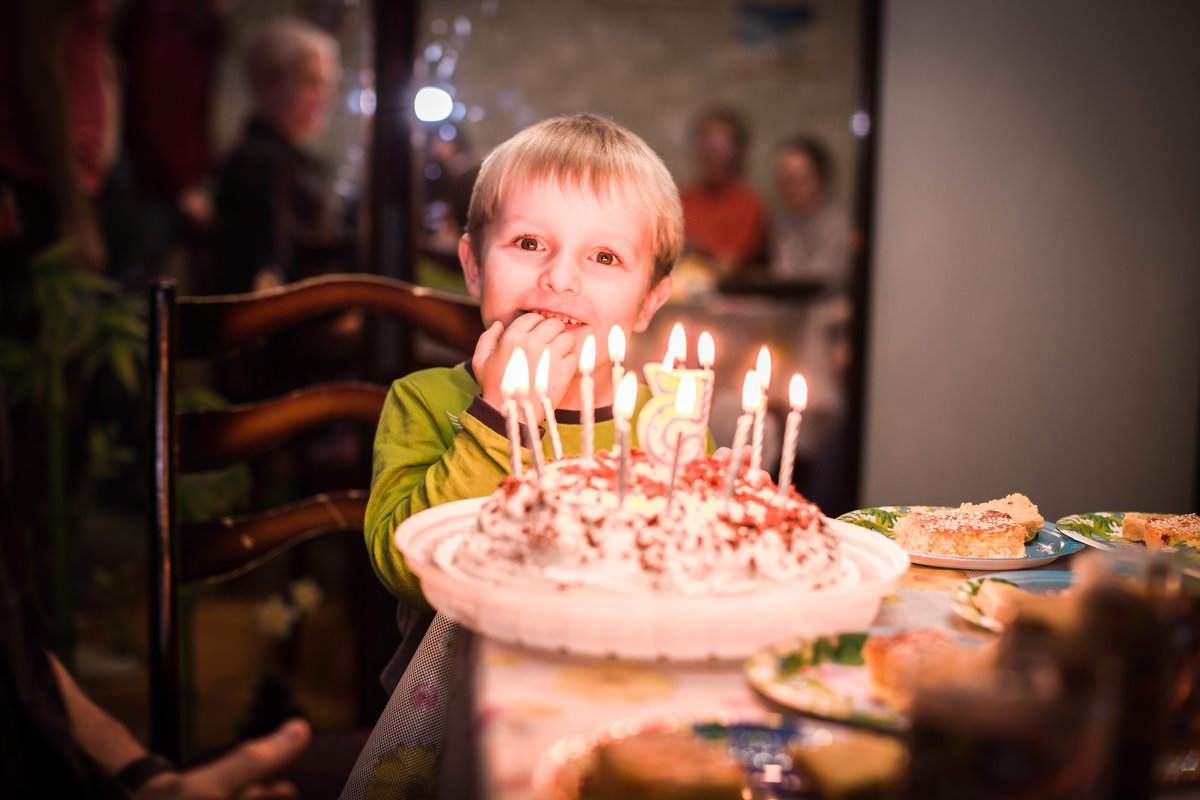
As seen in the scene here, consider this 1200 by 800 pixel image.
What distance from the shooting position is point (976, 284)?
308 cm

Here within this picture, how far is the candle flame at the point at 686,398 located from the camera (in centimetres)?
94

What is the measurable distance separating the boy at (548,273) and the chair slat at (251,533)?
0.55 ft

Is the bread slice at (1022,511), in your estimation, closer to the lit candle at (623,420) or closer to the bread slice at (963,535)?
the bread slice at (963,535)

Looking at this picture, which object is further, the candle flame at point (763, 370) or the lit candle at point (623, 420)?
the candle flame at point (763, 370)

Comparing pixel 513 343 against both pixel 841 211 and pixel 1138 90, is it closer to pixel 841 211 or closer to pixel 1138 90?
pixel 841 211

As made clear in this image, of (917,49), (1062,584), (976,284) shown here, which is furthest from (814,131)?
(1062,584)

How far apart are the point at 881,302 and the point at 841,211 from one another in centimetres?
34

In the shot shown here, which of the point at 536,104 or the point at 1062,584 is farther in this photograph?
the point at 536,104

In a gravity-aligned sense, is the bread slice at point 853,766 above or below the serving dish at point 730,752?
above

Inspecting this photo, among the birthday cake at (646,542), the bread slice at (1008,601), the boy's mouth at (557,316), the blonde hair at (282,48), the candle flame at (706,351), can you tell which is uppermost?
the blonde hair at (282,48)

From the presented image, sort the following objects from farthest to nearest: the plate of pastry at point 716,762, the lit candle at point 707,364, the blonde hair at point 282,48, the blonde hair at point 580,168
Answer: the blonde hair at point 282,48 < the blonde hair at point 580,168 < the lit candle at point 707,364 < the plate of pastry at point 716,762

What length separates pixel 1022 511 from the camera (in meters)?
1.18

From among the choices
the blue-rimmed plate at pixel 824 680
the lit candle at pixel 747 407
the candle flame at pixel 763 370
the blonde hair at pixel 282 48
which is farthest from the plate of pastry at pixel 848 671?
the blonde hair at pixel 282 48

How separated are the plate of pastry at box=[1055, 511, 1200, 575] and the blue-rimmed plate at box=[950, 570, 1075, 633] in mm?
206
